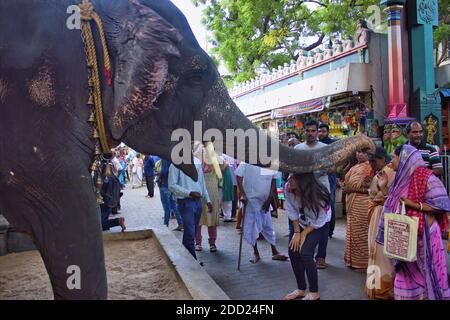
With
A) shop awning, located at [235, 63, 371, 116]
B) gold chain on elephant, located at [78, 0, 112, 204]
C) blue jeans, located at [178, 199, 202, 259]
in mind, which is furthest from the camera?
shop awning, located at [235, 63, 371, 116]

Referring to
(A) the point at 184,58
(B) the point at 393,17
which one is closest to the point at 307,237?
(A) the point at 184,58

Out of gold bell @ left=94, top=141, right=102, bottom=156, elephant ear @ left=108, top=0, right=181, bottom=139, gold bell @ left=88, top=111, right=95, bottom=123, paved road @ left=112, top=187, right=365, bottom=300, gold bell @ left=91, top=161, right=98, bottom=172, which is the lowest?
paved road @ left=112, top=187, right=365, bottom=300

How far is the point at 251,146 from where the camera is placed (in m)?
2.01

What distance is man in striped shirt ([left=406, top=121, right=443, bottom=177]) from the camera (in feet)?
14.6

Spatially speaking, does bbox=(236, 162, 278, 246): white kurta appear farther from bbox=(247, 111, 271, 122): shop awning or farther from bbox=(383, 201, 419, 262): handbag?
bbox=(247, 111, 271, 122): shop awning

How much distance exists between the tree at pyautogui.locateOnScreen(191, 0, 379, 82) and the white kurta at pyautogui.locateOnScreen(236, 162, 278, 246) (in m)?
10.2

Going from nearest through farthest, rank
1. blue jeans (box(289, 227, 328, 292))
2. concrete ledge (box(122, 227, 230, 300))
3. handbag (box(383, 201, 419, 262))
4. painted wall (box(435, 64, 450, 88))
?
concrete ledge (box(122, 227, 230, 300))
handbag (box(383, 201, 419, 262))
blue jeans (box(289, 227, 328, 292))
painted wall (box(435, 64, 450, 88))

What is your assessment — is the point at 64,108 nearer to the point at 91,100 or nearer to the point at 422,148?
the point at 91,100

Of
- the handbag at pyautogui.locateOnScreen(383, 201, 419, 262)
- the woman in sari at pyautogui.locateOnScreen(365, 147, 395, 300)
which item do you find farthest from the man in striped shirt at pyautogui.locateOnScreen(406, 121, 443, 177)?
the handbag at pyautogui.locateOnScreen(383, 201, 419, 262)

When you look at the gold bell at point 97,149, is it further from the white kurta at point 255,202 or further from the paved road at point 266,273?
the white kurta at point 255,202

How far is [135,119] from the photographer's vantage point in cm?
166

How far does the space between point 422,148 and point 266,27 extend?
1373 centimetres

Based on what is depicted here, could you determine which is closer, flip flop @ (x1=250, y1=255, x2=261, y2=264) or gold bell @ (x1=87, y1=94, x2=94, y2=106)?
gold bell @ (x1=87, y1=94, x2=94, y2=106)
